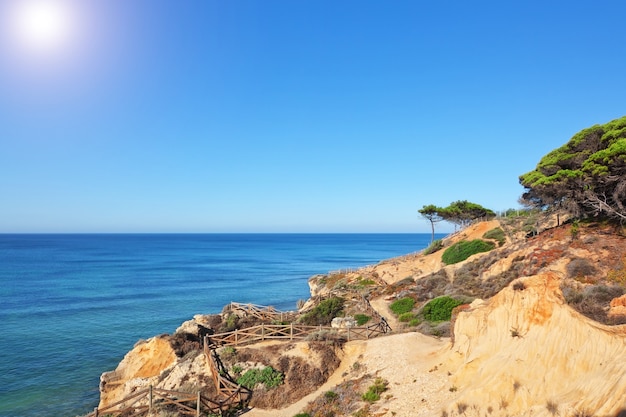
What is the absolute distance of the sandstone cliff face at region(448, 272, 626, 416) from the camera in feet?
30.8

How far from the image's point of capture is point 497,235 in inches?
1882

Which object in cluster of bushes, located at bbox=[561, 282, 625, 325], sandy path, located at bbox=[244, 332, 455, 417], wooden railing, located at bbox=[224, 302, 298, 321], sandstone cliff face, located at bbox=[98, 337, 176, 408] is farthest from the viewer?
wooden railing, located at bbox=[224, 302, 298, 321]

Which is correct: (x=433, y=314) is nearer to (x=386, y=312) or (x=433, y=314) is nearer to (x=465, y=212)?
(x=386, y=312)

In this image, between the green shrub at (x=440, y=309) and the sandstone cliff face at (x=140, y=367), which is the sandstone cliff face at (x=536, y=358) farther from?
the sandstone cliff face at (x=140, y=367)

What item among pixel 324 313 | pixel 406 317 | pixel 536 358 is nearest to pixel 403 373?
pixel 536 358

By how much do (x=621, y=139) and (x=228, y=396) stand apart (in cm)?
3049

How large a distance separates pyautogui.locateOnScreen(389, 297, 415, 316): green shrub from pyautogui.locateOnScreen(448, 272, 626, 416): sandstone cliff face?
53.8 ft

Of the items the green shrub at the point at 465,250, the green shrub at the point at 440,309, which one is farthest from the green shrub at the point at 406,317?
the green shrub at the point at 465,250

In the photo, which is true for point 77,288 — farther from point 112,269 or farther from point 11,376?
point 11,376

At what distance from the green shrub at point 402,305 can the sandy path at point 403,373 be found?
10562mm

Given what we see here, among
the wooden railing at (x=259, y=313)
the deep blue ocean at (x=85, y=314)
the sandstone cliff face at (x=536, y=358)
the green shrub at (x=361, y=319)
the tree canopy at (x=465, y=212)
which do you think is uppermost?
the tree canopy at (x=465, y=212)

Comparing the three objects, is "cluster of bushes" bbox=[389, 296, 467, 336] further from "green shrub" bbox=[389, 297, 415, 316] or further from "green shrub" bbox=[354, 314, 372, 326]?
"green shrub" bbox=[354, 314, 372, 326]

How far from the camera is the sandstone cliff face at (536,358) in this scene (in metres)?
9.39

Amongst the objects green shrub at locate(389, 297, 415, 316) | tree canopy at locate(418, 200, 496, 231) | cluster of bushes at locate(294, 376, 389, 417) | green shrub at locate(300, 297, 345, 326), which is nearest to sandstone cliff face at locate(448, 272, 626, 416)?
cluster of bushes at locate(294, 376, 389, 417)
